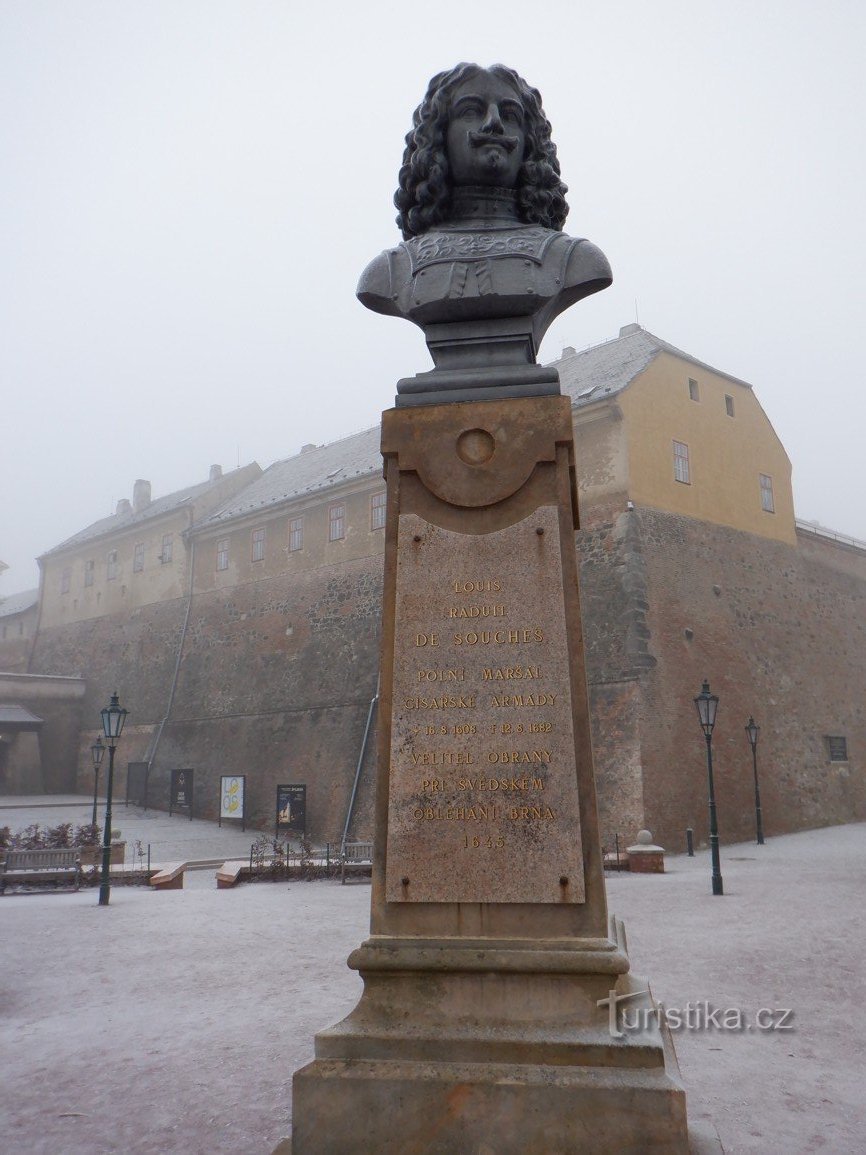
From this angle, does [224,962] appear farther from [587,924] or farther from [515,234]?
[515,234]

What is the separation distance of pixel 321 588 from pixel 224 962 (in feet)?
78.0

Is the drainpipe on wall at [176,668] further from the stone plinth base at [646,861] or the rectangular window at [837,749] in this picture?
the rectangular window at [837,749]

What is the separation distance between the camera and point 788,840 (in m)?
22.7

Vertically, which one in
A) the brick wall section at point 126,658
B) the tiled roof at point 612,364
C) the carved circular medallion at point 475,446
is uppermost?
the tiled roof at point 612,364

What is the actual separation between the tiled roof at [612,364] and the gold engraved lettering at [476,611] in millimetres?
20999

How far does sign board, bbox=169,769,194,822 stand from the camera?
103 feet

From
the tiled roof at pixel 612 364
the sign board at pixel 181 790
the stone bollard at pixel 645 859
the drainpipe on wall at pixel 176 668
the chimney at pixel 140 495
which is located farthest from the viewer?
the chimney at pixel 140 495

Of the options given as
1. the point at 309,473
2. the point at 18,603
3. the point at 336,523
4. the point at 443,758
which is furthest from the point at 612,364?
the point at 18,603

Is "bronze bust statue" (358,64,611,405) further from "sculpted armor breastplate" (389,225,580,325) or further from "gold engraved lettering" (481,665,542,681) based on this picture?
"gold engraved lettering" (481,665,542,681)

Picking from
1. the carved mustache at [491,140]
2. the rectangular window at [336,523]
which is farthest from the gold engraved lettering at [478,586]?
the rectangular window at [336,523]

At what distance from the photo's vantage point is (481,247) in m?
4.64

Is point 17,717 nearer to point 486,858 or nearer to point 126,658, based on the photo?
point 126,658

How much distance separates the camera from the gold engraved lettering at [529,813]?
3.85m

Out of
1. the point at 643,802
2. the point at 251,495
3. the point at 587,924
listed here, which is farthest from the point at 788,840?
the point at 251,495
